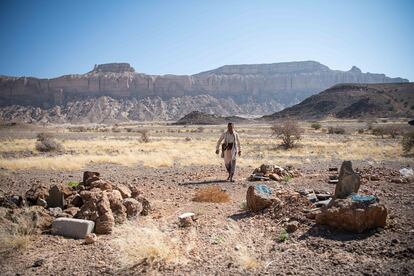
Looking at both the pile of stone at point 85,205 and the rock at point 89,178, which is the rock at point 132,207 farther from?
the rock at point 89,178

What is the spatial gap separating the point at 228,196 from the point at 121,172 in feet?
21.5

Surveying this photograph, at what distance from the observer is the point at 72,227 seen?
19.3 ft

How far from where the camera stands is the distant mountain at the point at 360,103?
8138cm

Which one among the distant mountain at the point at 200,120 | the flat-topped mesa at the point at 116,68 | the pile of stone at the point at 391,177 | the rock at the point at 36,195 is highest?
the flat-topped mesa at the point at 116,68

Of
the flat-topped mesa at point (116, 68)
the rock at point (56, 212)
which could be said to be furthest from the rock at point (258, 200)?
the flat-topped mesa at point (116, 68)

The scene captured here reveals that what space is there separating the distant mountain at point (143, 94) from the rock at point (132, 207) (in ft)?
370

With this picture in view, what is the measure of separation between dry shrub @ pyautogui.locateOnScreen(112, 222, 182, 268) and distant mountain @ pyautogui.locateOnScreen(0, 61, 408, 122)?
114 m

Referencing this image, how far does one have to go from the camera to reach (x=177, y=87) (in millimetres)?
147500

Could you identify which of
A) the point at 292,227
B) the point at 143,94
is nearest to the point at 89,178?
the point at 292,227

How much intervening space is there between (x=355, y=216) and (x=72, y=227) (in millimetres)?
4626

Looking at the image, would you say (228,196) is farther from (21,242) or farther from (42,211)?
(21,242)

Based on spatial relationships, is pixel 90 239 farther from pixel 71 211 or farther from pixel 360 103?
pixel 360 103

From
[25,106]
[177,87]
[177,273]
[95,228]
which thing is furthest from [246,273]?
[177,87]

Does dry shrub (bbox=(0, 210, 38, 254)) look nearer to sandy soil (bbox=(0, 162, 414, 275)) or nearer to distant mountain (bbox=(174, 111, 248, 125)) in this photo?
sandy soil (bbox=(0, 162, 414, 275))
